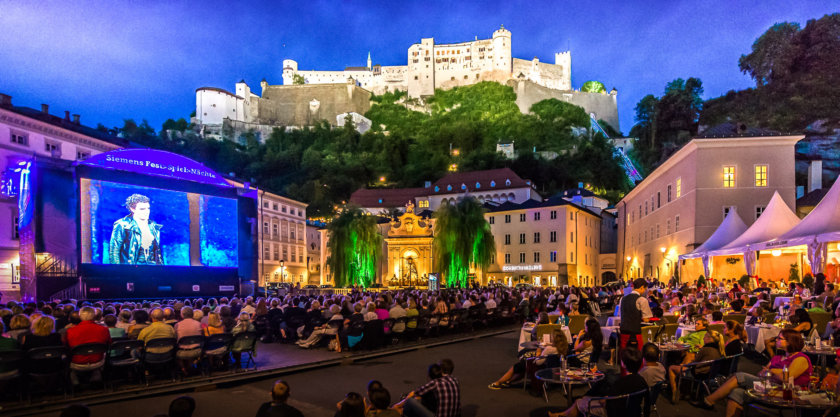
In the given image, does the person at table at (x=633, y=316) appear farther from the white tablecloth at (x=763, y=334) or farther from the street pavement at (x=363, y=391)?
the white tablecloth at (x=763, y=334)

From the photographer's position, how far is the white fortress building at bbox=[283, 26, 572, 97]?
4592 inches

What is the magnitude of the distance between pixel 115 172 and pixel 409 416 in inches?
945

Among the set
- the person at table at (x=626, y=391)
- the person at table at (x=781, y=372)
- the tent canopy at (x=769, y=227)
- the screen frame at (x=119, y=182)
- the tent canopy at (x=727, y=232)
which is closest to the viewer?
the person at table at (x=626, y=391)

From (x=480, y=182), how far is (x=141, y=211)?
50470 mm

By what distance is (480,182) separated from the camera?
71438mm

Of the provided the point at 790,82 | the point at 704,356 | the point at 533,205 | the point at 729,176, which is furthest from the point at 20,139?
the point at 790,82

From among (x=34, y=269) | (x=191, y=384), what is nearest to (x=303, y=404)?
(x=191, y=384)

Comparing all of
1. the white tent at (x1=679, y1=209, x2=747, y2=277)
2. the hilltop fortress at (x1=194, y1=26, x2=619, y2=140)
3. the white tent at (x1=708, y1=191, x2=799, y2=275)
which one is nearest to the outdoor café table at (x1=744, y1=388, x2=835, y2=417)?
the white tent at (x1=708, y1=191, x2=799, y2=275)

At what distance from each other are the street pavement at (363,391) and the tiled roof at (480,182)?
57.8m

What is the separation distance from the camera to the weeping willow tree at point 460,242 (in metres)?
38.3

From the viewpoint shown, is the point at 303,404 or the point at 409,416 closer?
the point at 409,416

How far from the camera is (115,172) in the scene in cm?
2480

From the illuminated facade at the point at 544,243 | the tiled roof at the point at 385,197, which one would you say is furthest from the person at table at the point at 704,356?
the tiled roof at the point at 385,197

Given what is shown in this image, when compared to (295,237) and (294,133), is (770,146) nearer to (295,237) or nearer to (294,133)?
(295,237)
